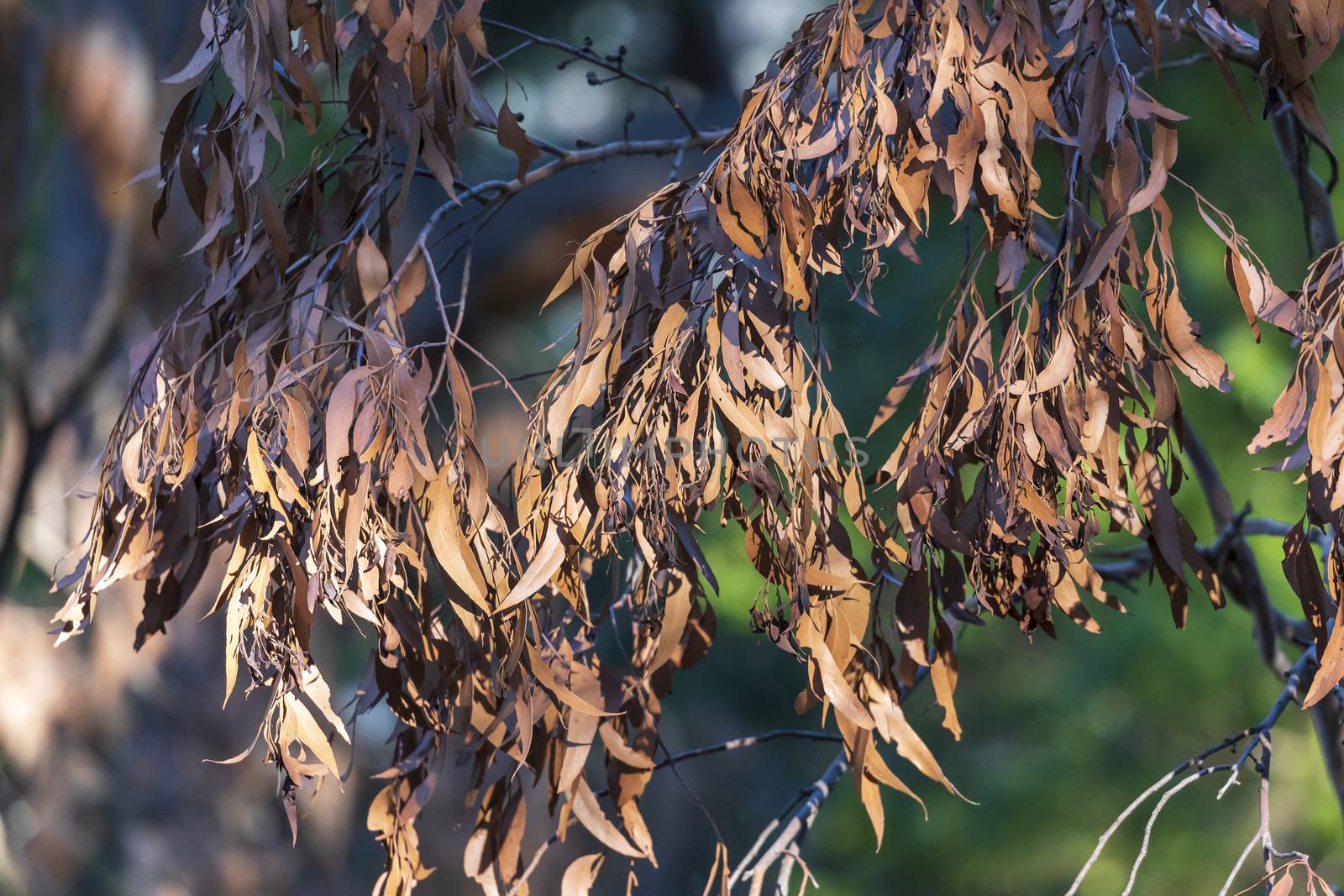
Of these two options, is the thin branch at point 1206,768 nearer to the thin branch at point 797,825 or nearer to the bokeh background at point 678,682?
the thin branch at point 797,825

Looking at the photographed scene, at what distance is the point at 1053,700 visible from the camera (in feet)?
15.8

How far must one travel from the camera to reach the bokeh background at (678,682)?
306cm

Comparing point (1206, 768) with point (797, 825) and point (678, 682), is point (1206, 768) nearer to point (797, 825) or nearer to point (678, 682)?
point (797, 825)

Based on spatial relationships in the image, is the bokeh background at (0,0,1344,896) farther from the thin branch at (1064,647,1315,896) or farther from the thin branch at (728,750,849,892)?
the thin branch at (1064,647,1315,896)

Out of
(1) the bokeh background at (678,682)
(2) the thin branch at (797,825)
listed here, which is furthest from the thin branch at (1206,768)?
(1) the bokeh background at (678,682)

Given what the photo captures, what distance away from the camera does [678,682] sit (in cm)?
531

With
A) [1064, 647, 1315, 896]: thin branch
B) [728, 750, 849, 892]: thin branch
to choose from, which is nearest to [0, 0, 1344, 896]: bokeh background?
[728, 750, 849, 892]: thin branch

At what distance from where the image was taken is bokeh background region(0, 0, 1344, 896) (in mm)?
3061

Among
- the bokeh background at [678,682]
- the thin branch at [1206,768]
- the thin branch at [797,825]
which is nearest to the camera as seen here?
the thin branch at [1206,768]

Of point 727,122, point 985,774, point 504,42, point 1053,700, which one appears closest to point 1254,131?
point 727,122

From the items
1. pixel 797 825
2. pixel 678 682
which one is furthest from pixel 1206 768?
pixel 678 682

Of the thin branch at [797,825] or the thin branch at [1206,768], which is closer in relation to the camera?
the thin branch at [1206,768]

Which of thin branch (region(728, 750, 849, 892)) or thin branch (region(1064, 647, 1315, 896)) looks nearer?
thin branch (region(1064, 647, 1315, 896))

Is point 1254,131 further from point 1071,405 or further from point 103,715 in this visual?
point 103,715
